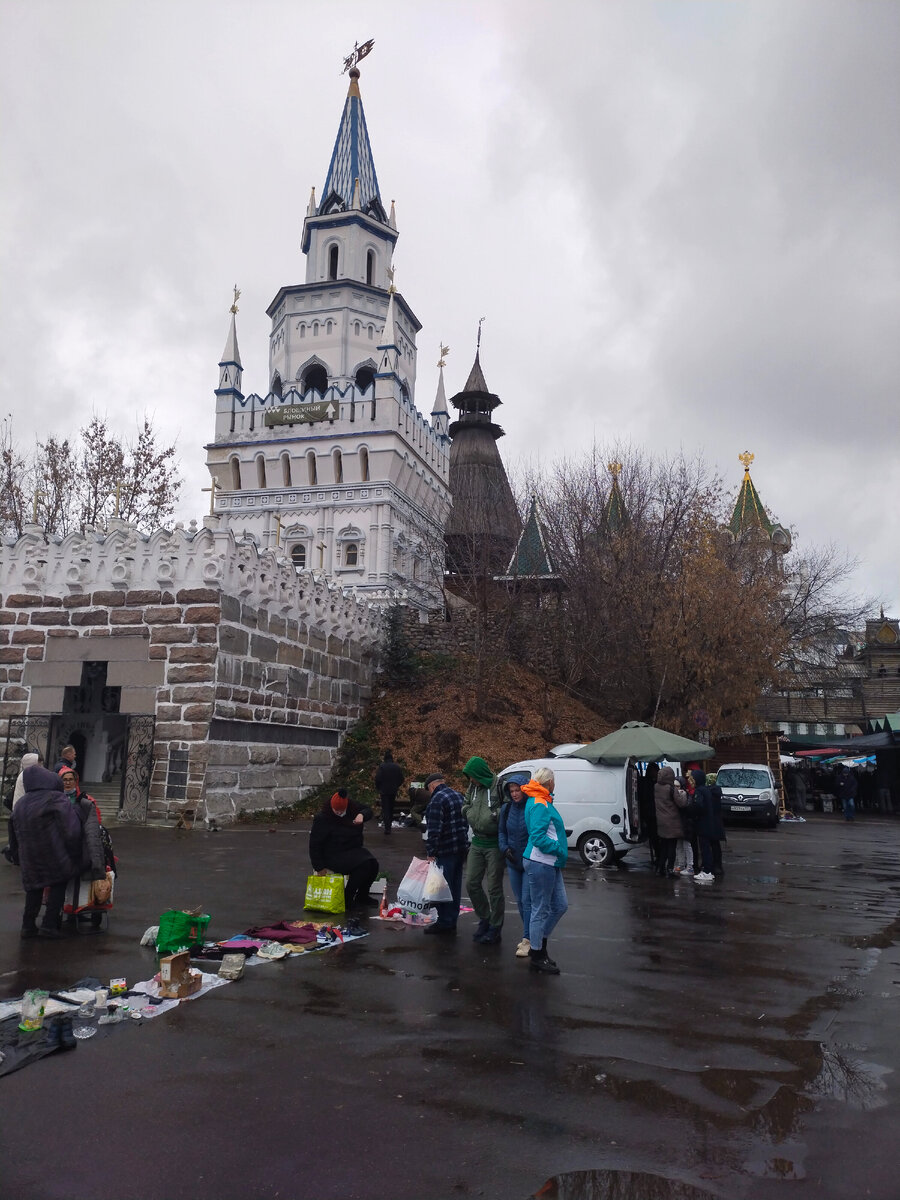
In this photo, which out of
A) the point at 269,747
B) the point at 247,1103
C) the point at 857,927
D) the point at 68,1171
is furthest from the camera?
the point at 269,747

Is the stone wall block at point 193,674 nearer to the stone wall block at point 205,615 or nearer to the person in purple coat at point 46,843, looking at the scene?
the stone wall block at point 205,615

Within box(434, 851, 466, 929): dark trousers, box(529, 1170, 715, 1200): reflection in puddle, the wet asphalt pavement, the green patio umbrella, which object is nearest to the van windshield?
the green patio umbrella

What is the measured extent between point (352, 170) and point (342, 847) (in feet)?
145

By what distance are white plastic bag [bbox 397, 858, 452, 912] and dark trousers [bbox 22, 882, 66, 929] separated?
296cm

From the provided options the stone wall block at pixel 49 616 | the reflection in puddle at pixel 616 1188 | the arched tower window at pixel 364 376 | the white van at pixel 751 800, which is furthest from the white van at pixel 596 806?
the arched tower window at pixel 364 376

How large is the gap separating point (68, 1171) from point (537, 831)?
425 cm

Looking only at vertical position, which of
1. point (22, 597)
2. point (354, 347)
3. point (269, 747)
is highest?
point (354, 347)

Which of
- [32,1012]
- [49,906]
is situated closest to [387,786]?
[49,906]

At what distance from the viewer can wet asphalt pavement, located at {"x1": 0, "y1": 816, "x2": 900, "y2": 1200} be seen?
3.70 metres

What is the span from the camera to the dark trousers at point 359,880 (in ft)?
31.7

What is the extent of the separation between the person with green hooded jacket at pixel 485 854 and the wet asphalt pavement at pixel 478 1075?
0.27 metres

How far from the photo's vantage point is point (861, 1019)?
5.98m

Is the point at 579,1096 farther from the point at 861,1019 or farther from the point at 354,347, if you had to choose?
the point at 354,347

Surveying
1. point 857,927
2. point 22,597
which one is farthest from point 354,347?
point 857,927
